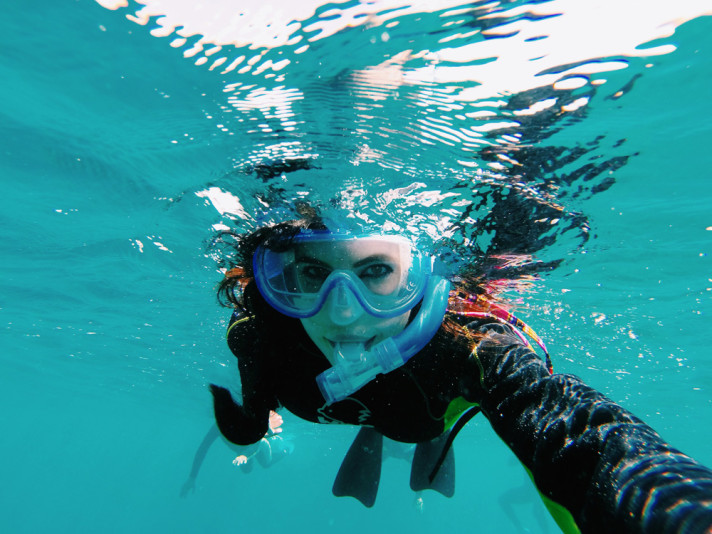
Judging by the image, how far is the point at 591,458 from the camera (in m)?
2.13

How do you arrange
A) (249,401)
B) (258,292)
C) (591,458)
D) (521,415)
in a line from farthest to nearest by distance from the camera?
(258,292) < (249,401) < (521,415) < (591,458)

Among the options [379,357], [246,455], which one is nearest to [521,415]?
[379,357]

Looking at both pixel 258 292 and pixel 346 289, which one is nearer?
pixel 346 289

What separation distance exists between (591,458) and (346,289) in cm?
228

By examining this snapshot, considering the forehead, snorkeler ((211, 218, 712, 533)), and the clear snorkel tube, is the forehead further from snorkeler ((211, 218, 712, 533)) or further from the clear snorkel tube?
the clear snorkel tube

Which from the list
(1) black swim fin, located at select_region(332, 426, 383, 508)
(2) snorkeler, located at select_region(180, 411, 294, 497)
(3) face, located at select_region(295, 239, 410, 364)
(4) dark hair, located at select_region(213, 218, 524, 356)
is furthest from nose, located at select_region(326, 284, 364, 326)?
(2) snorkeler, located at select_region(180, 411, 294, 497)

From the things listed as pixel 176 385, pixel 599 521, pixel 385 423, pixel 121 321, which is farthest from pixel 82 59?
pixel 176 385

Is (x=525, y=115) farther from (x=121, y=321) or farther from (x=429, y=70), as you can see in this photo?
(x=121, y=321)

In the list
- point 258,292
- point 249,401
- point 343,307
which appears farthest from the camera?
point 258,292

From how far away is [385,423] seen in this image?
4.77m

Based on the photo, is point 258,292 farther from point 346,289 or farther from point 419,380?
point 419,380

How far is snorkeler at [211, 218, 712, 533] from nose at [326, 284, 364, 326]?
0.01 m

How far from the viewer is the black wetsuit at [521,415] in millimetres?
1814

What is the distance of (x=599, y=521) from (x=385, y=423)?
3002mm
